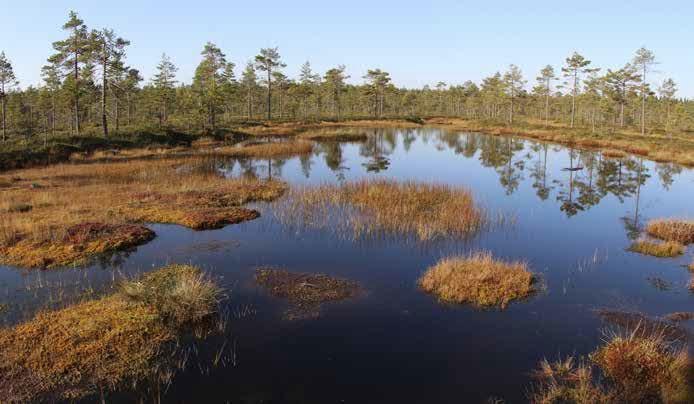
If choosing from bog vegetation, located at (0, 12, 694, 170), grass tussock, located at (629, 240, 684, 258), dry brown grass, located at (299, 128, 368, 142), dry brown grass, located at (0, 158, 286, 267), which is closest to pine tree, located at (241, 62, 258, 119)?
bog vegetation, located at (0, 12, 694, 170)

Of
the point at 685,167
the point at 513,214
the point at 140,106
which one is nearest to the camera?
the point at 513,214

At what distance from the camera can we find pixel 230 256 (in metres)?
15.3

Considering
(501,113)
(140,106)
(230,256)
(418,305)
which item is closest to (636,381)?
(418,305)

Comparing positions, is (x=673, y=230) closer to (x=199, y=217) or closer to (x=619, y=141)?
(x=199, y=217)

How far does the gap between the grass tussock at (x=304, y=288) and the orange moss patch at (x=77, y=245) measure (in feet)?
19.7

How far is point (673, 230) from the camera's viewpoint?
58.6 ft

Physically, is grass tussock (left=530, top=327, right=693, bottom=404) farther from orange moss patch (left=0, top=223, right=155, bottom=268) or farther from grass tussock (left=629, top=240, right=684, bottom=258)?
orange moss patch (left=0, top=223, right=155, bottom=268)

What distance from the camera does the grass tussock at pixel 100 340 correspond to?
7820 mm

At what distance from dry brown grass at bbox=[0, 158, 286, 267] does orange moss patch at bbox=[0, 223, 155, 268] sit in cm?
4

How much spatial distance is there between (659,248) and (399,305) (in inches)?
453

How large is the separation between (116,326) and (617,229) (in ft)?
68.1

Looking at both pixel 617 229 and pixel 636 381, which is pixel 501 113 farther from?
pixel 636 381

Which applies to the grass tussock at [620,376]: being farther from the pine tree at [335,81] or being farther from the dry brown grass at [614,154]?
the pine tree at [335,81]

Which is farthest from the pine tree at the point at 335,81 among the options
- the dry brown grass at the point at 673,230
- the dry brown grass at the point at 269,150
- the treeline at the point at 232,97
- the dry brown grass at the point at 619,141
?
the dry brown grass at the point at 673,230
